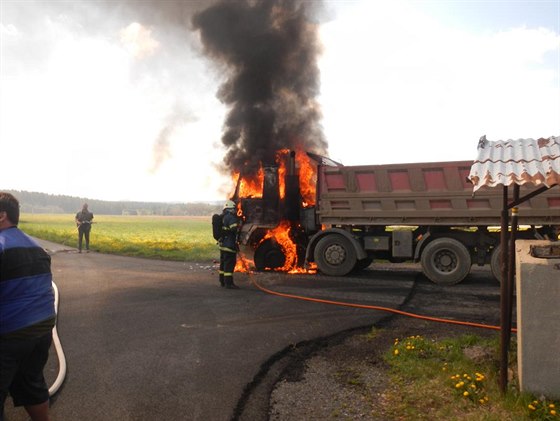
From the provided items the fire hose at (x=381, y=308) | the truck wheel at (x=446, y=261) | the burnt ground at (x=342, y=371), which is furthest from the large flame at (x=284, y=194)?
the burnt ground at (x=342, y=371)

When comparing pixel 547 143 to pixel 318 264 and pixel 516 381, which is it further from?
pixel 318 264

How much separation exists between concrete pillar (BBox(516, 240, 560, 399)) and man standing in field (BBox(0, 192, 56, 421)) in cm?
365

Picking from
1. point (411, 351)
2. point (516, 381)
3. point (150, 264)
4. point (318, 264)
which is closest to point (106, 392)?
point (411, 351)

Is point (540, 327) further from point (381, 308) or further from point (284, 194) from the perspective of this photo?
point (284, 194)

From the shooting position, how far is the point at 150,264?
1304 centimetres

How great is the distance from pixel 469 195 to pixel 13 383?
8624mm

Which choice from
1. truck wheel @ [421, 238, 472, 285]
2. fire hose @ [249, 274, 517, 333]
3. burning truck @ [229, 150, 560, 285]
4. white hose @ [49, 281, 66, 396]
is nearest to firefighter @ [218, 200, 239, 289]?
fire hose @ [249, 274, 517, 333]

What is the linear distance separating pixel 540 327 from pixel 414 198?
6205mm

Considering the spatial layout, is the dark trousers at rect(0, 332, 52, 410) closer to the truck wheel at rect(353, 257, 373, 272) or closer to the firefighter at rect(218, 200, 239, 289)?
the firefighter at rect(218, 200, 239, 289)

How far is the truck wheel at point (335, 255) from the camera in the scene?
10.4 metres

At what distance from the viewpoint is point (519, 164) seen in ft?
12.3

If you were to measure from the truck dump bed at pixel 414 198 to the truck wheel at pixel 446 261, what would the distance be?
1.57 ft

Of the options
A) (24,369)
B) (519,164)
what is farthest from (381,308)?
(24,369)

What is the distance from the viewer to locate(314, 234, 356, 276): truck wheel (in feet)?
34.1
